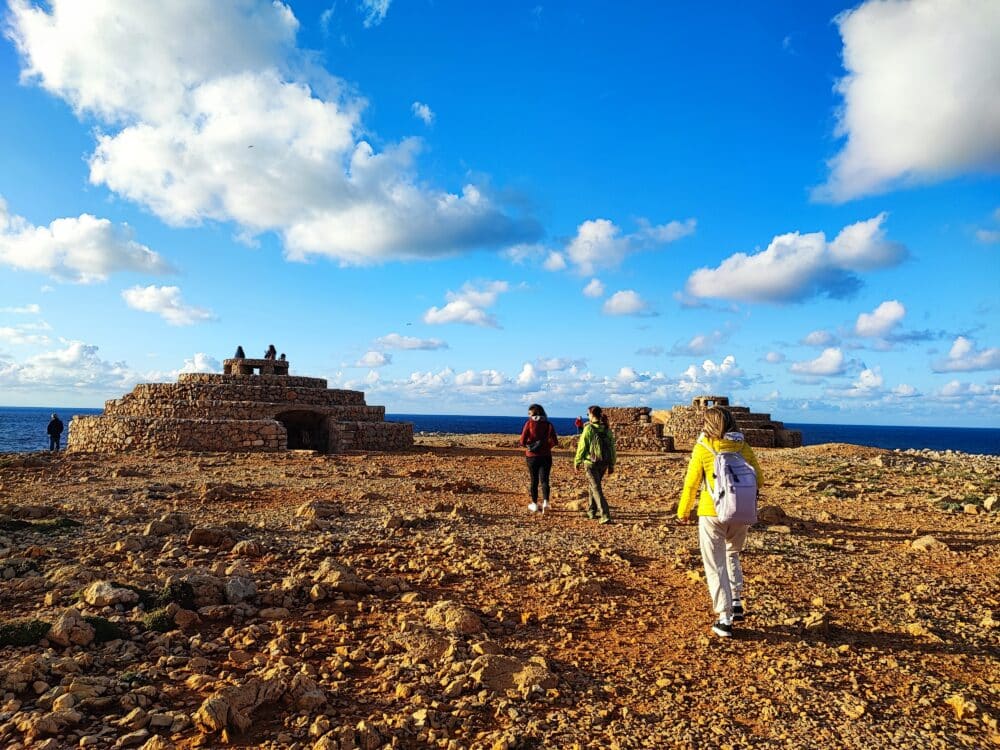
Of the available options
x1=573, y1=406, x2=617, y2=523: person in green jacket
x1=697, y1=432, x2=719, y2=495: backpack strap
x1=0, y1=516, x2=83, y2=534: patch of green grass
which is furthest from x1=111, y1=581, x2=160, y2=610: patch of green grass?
x1=573, y1=406, x2=617, y2=523: person in green jacket

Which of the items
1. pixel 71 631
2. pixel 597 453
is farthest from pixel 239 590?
pixel 597 453

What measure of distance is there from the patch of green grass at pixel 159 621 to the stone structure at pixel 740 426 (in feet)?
92.4

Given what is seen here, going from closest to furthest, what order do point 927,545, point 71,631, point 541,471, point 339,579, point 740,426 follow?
point 71,631 < point 339,579 < point 927,545 < point 541,471 < point 740,426

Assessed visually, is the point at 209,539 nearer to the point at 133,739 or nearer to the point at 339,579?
the point at 339,579

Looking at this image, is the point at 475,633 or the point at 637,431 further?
the point at 637,431

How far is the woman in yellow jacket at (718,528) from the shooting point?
488cm

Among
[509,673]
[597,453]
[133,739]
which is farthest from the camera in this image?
[597,453]

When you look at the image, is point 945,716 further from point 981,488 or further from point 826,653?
point 981,488

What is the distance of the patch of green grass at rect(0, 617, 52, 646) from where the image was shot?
408cm

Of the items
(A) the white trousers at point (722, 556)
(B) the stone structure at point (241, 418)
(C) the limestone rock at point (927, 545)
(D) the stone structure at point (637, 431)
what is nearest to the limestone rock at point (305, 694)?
(A) the white trousers at point (722, 556)

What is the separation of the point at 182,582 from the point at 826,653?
5250 mm

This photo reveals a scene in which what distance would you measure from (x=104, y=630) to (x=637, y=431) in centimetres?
2559

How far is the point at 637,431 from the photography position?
28.1 meters

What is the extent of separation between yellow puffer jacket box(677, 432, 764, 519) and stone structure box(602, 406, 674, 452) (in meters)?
22.7
